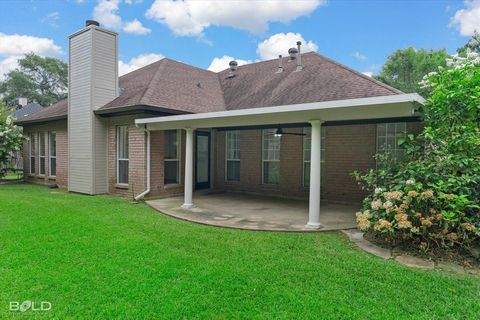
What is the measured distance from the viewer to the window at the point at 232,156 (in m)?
11.8

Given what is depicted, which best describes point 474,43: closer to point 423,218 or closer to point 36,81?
point 423,218

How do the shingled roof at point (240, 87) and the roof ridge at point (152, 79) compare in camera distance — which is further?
the roof ridge at point (152, 79)

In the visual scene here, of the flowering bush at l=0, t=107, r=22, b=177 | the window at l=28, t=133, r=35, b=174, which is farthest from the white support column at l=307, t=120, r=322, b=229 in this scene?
the window at l=28, t=133, r=35, b=174

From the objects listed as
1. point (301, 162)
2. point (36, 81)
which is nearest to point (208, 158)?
point (301, 162)

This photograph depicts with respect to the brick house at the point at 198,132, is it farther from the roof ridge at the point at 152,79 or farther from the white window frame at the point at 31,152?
the white window frame at the point at 31,152

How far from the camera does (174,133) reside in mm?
10625

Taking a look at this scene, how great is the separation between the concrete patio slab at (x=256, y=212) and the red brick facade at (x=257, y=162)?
0.61 meters

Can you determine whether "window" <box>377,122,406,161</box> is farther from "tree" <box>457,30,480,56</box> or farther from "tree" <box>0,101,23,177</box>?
"tree" <box>0,101,23,177</box>

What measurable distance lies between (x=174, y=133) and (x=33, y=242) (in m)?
5.95

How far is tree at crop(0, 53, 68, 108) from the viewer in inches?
1783

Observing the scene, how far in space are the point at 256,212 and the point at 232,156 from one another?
433 cm

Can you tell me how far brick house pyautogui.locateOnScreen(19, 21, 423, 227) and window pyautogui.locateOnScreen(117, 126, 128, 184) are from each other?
1.3 inches

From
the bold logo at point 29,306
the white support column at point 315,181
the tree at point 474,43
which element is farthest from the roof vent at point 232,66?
the tree at point 474,43

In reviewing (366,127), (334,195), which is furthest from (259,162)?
(366,127)
